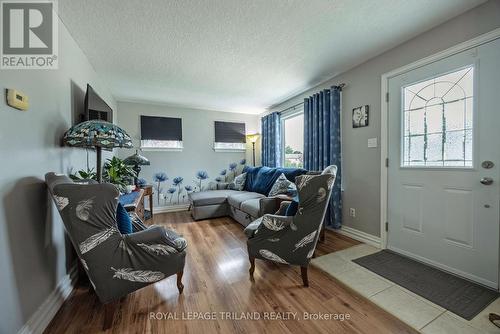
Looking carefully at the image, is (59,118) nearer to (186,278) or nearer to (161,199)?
(186,278)

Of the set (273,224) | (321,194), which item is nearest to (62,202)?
(273,224)

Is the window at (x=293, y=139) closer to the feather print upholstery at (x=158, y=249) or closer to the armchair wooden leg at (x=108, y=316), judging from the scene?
the feather print upholstery at (x=158, y=249)

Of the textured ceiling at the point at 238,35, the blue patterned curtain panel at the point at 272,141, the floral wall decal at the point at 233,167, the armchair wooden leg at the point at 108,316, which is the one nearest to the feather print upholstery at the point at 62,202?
the armchair wooden leg at the point at 108,316

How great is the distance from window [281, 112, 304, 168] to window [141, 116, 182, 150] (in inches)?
93.7

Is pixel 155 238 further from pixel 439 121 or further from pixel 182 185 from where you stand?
pixel 182 185

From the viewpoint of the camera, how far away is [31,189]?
1.31m

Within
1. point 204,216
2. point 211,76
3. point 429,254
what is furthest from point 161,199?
point 429,254

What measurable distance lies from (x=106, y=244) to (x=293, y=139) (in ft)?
11.8

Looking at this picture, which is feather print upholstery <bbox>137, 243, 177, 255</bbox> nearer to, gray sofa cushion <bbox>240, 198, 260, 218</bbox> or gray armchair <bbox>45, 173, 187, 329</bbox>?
gray armchair <bbox>45, 173, 187, 329</bbox>

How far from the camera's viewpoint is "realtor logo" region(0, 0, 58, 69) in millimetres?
1208

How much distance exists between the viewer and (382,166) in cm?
242

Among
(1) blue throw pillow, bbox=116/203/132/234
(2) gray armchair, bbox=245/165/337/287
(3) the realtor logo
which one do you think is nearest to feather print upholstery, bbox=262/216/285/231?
(2) gray armchair, bbox=245/165/337/287

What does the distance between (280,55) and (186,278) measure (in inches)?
106

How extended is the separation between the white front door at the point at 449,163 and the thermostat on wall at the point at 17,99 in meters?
3.30
